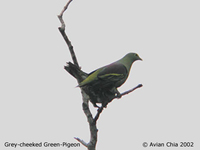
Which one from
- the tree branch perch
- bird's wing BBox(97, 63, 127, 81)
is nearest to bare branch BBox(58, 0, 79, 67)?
the tree branch perch

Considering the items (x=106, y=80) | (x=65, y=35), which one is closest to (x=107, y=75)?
(x=106, y=80)

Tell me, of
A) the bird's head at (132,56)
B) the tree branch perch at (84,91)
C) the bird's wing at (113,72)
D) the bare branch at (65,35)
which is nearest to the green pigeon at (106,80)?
the bird's wing at (113,72)

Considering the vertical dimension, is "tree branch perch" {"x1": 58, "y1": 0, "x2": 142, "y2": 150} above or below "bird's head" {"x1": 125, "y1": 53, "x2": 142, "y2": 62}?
below

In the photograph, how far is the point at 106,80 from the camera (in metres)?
7.46

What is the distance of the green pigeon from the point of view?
7.44 meters

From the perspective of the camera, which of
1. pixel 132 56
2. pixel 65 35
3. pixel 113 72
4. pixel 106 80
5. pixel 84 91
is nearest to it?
pixel 106 80

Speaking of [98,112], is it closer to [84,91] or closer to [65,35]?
[84,91]

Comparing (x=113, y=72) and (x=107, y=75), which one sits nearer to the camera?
(x=107, y=75)

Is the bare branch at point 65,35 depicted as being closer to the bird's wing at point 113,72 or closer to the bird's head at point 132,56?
the bird's wing at point 113,72

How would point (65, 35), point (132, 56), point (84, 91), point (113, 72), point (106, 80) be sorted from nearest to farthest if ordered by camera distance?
point (106, 80) → point (113, 72) → point (84, 91) → point (65, 35) → point (132, 56)

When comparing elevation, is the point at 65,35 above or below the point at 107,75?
above


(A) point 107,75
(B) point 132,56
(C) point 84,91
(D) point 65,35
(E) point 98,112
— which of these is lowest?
(E) point 98,112

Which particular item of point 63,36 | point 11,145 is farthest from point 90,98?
point 11,145

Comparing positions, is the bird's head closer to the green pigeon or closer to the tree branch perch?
the green pigeon
